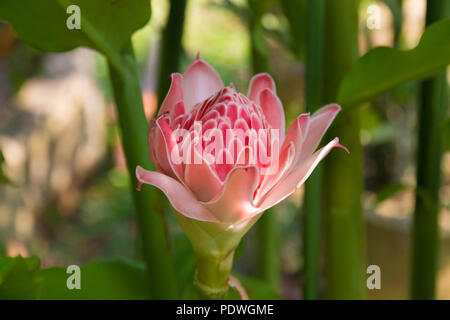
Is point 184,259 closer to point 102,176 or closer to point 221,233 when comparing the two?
point 221,233

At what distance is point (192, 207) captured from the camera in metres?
0.20

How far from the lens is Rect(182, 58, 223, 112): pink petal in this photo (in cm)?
25

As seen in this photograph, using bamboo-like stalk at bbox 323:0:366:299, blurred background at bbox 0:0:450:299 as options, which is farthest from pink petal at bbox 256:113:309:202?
blurred background at bbox 0:0:450:299

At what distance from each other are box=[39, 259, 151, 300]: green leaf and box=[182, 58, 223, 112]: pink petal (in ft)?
0.46

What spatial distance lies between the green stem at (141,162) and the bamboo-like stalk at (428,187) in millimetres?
184

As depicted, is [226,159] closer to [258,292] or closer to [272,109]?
[272,109]

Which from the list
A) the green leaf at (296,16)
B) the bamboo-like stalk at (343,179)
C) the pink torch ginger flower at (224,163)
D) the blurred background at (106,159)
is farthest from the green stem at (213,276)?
the blurred background at (106,159)

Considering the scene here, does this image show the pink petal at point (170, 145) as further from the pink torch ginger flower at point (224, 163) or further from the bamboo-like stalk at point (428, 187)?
the bamboo-like stalk at point (428, 187)

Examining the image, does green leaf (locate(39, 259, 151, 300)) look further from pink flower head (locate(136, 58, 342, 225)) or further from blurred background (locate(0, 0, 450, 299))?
blurred background (locate(0, 0, 450, 299))

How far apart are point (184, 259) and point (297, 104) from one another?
838 mm

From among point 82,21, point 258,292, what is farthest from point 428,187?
point 82,21

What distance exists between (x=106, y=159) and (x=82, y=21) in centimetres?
173

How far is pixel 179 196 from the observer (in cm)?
20

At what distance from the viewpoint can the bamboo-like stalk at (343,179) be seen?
0.99ft
